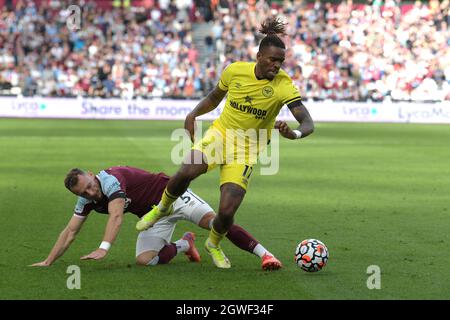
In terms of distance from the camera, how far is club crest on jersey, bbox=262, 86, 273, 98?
10297mm

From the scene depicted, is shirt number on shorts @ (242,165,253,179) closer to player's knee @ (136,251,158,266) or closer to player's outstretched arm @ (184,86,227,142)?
player's outstretched arm @ (184,86,227,142)

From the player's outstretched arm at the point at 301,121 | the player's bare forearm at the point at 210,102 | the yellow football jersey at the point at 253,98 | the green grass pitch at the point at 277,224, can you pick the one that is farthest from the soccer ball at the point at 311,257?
the player's bare forearm at the point at 210,102

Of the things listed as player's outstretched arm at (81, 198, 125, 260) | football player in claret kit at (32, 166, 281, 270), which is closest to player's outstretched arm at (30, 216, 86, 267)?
football player in claret kit at (32, 166, 281, 270)

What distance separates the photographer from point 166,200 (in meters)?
10.4

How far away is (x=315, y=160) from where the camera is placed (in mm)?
25656

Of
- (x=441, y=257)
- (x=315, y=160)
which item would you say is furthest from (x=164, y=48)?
(x=441, y=257)

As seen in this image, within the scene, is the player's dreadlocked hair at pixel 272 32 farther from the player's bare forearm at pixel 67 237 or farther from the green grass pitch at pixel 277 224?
the player's bare forearm at pixel 67 237

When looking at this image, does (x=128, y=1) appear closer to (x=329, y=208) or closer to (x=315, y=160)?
(x=315, y=160)

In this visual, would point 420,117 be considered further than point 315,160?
Yes

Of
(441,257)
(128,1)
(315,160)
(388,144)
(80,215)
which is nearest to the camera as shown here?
(80,215)

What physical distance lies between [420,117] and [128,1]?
56.4ft

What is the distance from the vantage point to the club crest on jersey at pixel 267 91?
10297 mm

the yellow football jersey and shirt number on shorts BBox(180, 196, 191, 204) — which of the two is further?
shirt number on shorts BBox(180, 196, 191, 204)

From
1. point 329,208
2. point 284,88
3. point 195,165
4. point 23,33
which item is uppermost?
point 23,33
